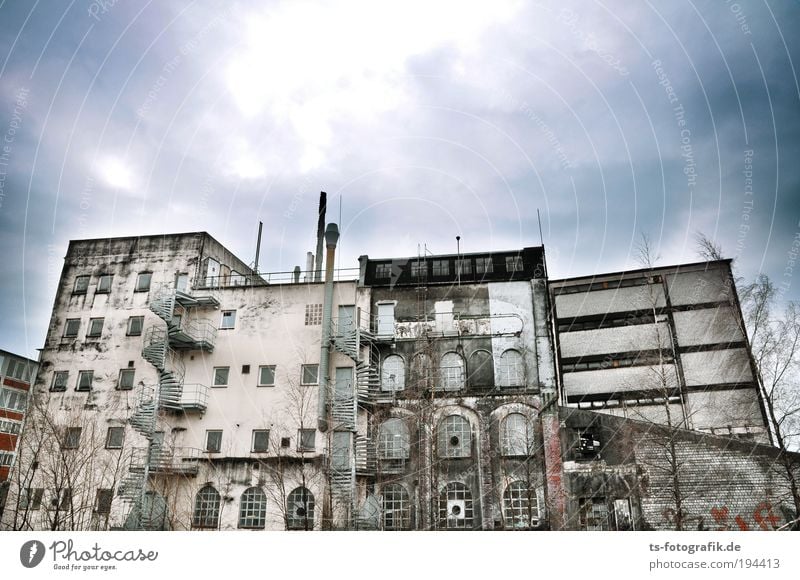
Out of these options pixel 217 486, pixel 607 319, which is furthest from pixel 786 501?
pixel 217 486

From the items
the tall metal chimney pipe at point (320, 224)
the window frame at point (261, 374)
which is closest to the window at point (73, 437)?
the window frame at point (261, 374)

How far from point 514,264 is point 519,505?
10955 millimetres

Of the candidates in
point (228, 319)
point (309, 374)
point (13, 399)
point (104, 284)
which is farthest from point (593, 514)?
point (13, 399)

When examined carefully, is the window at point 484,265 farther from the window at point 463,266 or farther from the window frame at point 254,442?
the window frame at point 254,442

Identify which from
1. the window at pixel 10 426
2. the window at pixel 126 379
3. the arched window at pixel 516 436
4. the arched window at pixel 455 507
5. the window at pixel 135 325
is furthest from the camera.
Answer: the window at pixel 10 426

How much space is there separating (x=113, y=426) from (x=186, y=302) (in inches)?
256

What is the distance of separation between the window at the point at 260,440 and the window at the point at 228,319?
538 centimetres

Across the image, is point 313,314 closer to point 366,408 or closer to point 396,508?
point 366,408

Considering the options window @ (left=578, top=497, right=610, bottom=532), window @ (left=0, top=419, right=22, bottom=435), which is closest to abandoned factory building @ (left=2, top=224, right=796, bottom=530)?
window @ (left=578, top=497, right=610, bottom=532)

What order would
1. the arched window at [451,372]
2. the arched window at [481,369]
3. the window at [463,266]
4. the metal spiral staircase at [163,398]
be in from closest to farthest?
the metal spiral staircase at [163,398] < the arched window at [481,369] < the arched window at [451,372] < the window at [463,266]

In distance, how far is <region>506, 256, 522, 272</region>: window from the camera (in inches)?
1069

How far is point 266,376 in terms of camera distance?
84.7 feet

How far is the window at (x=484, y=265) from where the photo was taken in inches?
1085

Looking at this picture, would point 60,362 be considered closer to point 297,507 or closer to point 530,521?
point 297,507
